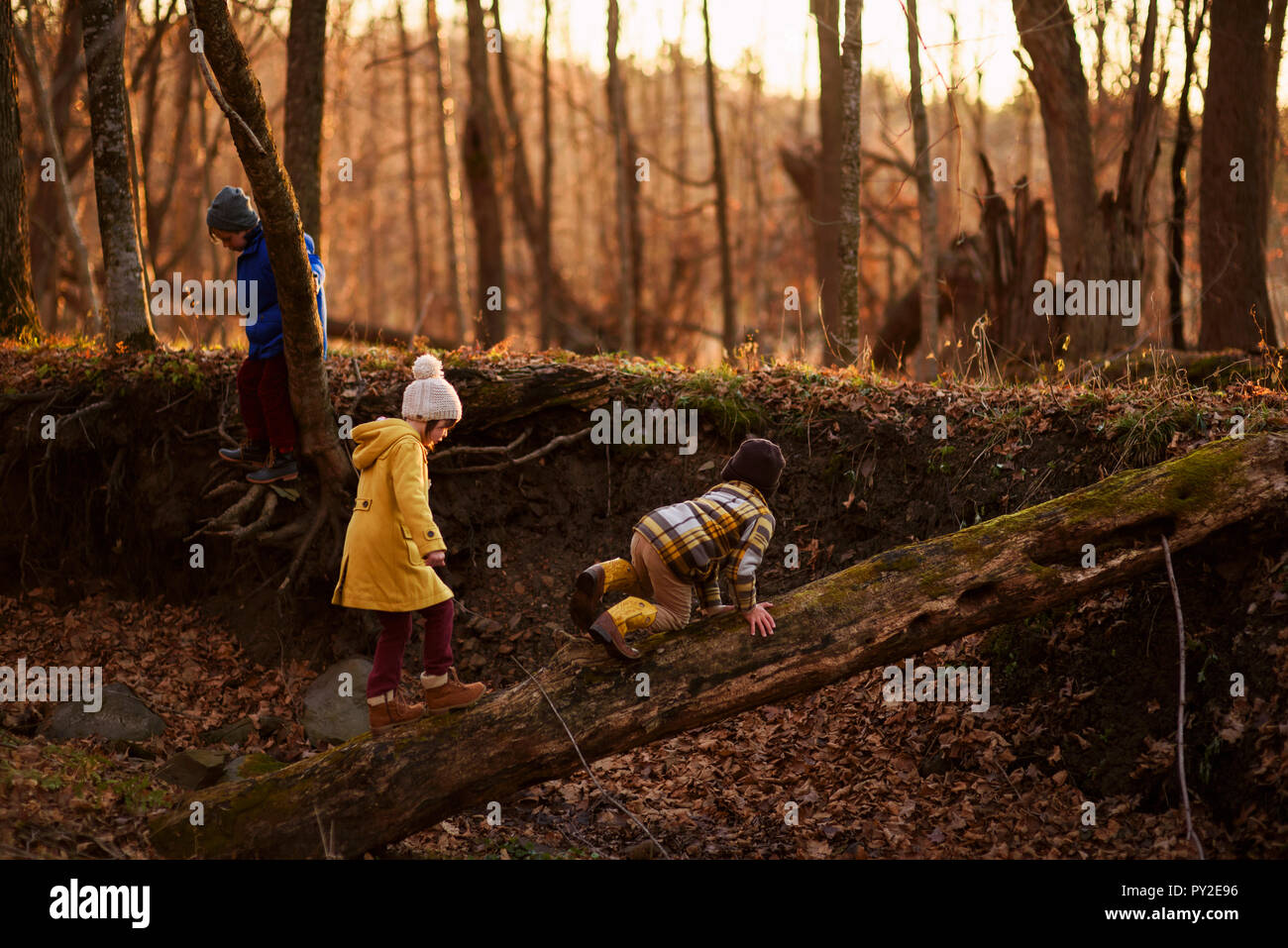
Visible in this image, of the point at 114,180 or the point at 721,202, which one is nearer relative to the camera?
the point at 114,180

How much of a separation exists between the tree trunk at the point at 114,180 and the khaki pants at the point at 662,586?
6.09 metres

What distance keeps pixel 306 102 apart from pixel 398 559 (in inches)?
302

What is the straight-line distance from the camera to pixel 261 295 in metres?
7.33

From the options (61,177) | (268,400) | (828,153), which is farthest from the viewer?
(828,153)

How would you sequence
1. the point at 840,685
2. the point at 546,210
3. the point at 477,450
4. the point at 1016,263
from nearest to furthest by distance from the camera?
the point at 840,685
the point at 477,450
the point at 1016,263
the point at 546,210

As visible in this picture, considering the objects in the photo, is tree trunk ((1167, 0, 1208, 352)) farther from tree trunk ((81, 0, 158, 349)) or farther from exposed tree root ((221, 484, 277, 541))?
tree trunk ((81, 0, 158, 349))

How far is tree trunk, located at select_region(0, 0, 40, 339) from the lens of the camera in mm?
10445

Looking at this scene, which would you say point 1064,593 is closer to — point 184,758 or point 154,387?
point 184,758

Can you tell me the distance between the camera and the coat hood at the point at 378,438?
5573mm

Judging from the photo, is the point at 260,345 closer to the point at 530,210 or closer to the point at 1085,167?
the point at 1085,167

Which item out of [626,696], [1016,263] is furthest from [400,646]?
[1016,263]
